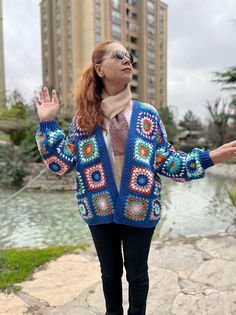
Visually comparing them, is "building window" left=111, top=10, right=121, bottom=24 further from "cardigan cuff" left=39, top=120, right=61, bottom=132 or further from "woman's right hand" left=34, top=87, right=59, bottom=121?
"cardigan cuff" left=39, top=120, right=61, bottom=132

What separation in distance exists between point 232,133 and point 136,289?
18.2 metres

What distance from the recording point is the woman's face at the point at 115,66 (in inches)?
44.5

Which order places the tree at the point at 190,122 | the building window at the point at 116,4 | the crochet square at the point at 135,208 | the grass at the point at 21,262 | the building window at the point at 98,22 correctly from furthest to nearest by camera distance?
the tree at the point at 190,122, the building window at the point at 116,4, the building window at the point at 98,22, the grass at the point at 21,262, the crochet square at the point at 135,208

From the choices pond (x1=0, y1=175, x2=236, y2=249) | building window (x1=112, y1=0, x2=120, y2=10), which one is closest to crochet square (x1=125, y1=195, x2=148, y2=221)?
pond (x1=0, y1=175, x2=236, y2=249)

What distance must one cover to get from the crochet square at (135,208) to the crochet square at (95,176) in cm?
12

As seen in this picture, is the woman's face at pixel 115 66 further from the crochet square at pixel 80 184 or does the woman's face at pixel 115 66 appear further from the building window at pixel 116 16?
the building window at pixel 116 16

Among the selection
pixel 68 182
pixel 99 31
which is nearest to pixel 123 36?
pixel 99 31

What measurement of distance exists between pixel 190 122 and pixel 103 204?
35.1 meters

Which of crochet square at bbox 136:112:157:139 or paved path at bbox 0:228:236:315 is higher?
crochet square at bbox 136:112:157:139

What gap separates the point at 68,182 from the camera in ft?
23.5

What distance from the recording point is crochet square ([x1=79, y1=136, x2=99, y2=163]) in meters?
1.13

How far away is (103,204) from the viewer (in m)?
1.12

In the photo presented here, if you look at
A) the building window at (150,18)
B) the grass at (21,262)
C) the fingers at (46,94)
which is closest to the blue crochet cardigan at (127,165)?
the fingers at (46,94)

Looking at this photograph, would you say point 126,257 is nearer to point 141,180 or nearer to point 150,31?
point 141,180
